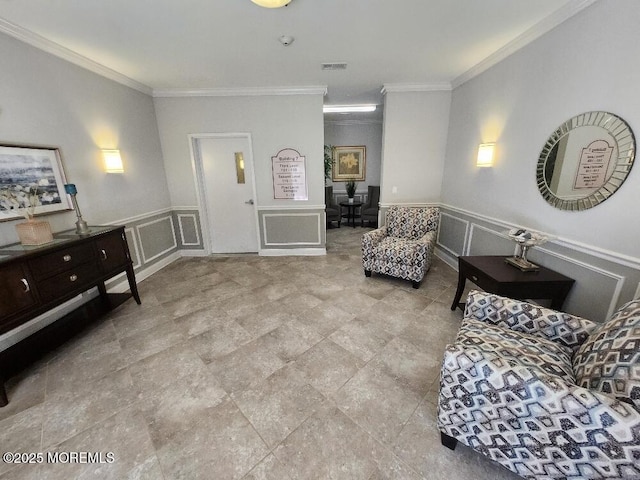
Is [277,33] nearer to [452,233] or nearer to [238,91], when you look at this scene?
[238,91]

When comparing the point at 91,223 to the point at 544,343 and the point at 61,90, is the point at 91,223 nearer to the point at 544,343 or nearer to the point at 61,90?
the point at 61,90

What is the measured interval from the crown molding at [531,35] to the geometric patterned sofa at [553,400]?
221 centimetres

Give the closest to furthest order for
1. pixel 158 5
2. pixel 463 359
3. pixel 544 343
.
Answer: pixel 463 359
pixel 544 343
pixel 158 5

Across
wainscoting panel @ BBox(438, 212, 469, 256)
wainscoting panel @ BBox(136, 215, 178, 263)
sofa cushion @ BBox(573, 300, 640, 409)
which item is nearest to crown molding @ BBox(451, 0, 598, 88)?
wainscoting panel @ BBox(438, 212, 469, 256)

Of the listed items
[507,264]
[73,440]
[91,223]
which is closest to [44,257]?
[91,223]

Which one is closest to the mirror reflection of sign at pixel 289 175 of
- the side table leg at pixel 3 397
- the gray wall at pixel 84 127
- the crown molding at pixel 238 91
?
the crown molding at pixel 238 91

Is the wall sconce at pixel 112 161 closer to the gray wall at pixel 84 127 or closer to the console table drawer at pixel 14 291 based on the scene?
the gray wall at pixel 84 127

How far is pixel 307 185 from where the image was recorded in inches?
161

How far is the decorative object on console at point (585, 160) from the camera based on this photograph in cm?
167

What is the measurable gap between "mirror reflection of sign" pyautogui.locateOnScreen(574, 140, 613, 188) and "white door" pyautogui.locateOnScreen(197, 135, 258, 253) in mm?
3802

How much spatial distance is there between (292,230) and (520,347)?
11.3 feet

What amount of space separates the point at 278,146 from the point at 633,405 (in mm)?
4107

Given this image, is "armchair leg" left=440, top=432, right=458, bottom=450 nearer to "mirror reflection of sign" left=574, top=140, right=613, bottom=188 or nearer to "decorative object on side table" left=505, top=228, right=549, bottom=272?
"decorative object on side table" left=505, top=228, right=549, bottom=272

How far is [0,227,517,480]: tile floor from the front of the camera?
50.8 inches
